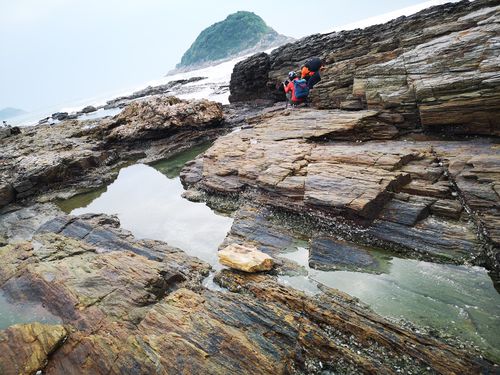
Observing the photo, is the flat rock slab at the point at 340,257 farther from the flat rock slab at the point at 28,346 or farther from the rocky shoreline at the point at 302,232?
the flat rock slab at the point at 28,346

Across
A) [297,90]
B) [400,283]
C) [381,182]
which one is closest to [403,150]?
[381,182]

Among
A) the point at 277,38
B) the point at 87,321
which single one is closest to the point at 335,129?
the point at 87,321

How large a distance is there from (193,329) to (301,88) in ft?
69.1

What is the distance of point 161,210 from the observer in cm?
1636

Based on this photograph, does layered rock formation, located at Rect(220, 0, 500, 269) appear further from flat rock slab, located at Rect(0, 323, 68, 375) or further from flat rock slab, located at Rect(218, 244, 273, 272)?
flat rock slab, located at Rect(0, 323, 68, 375)

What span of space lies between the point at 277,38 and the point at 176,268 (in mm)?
207287

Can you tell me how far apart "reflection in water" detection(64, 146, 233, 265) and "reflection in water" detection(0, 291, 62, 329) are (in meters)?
5.37

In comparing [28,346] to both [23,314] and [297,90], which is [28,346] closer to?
[23,314]

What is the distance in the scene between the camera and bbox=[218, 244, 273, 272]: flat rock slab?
31.3ft

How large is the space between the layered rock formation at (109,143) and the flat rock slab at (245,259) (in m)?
16.2

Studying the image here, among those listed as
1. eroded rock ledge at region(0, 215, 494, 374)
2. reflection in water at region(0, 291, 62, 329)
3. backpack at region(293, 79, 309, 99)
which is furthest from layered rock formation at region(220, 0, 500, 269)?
reflection in water at region(0, 291, 62, 329)

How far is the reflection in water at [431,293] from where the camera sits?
22.6ft

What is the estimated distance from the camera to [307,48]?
32.0 metres

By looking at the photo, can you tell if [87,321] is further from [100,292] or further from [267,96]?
[267,96]
